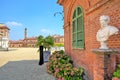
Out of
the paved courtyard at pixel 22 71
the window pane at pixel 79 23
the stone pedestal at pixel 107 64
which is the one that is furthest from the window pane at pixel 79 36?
the stone pedestal at pixel 107 64

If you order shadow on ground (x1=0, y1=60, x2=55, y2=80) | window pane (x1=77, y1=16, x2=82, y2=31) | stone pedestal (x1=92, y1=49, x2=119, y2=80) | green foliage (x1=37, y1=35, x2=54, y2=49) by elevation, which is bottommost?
shadow on ground (x1=0, y1=60, x2=55, y2=80)

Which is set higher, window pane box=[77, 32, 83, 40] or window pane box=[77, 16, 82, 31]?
window pane box=[77, 16, 82, 31]

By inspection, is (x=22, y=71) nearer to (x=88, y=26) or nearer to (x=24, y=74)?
(x=24, y=74)

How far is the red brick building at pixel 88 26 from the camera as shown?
5434 millimetres

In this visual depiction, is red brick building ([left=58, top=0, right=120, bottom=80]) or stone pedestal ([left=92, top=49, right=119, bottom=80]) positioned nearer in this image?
stone pedestal ([left=92, top=49, right=119, bottom=80])

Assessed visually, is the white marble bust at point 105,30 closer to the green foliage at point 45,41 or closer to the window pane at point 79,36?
the window pane at point 79,36

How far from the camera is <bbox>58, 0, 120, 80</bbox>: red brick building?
543 cm

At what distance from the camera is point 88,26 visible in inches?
300

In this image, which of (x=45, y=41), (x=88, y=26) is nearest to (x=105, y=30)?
(x=88, y=26)

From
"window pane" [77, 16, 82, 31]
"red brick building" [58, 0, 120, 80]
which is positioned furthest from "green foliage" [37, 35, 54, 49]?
"window pane" [77, 16, 82, 31]

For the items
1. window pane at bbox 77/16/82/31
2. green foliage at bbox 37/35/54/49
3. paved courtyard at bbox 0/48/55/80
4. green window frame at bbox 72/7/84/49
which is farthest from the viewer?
green foliage at bbox 37/35/54/49

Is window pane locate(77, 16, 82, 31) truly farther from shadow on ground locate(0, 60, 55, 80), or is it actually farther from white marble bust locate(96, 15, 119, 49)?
white marble bust locate(96, 15, 119, 49)

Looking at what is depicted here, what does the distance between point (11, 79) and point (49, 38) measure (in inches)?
306

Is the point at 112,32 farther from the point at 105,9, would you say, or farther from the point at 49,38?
the point at 49,38
